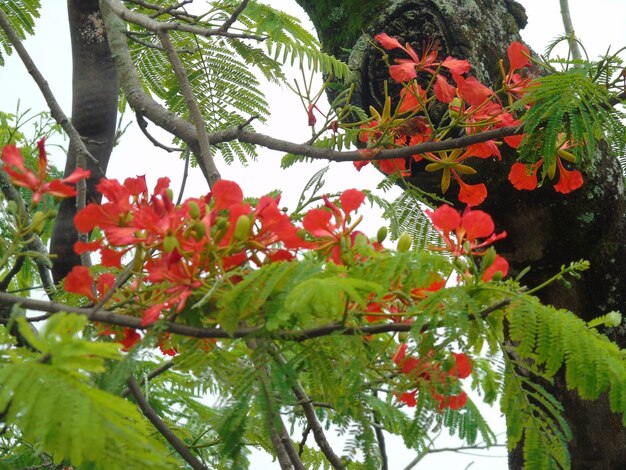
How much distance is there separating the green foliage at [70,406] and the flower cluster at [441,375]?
0.49m

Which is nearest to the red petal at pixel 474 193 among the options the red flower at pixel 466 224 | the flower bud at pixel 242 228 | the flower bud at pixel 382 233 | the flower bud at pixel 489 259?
the red flower at pixel 466 224

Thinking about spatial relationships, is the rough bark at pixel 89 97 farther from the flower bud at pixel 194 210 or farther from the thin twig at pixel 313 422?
the flower bud at pixel 194 210

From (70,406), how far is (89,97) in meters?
2.02

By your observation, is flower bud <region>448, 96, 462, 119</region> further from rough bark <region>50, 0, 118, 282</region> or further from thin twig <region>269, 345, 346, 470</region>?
rough bark <region>50, 0, 118, 282</region>

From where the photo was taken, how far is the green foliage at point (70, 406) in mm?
948

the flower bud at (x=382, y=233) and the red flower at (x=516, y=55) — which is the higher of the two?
the red flower at (x=516, y=55)

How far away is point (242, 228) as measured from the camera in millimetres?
1330

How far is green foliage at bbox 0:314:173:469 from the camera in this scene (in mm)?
948

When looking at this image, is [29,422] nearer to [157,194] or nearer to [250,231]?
[250,231]

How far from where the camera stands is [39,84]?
2.48 m

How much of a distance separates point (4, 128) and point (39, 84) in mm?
2234

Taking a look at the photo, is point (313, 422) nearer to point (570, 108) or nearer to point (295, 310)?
point (295, 310)

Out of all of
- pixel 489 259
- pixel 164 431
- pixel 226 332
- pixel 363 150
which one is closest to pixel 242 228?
pixel 226 332

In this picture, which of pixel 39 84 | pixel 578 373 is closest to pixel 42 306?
pixel 578 373
